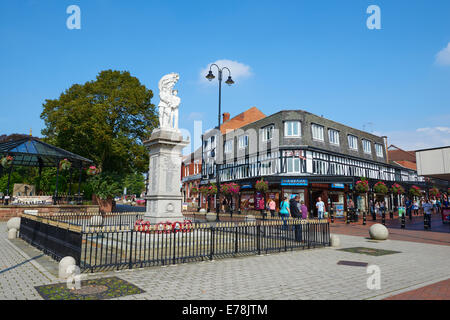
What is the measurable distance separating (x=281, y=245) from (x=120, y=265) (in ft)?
21.1

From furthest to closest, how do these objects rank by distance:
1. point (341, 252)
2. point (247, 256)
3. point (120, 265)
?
point (341, 252)
point (247, 256)
point (120, 265)

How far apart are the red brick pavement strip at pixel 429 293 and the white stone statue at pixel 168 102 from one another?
35.2 ft

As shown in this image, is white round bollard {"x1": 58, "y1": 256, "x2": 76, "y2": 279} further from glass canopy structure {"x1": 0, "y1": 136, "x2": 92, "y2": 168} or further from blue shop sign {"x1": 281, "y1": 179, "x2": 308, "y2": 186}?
blue shop sign {"x1": 281, "y1": 179, "x2": 308, "y2": 186}

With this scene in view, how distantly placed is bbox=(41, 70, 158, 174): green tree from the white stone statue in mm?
19353

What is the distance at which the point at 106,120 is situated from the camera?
106ft

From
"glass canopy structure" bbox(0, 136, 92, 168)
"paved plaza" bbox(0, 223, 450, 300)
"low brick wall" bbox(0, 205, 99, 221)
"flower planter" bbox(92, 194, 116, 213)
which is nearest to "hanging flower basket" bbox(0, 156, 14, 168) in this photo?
"glass canopy structure" bbox(0, 136, 92, 168)

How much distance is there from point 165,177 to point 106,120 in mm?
22894

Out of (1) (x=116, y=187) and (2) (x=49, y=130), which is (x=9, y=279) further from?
(2) (x=49, y=130)

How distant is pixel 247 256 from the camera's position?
1005cm

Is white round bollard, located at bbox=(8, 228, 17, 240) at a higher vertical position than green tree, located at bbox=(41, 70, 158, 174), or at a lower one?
lower

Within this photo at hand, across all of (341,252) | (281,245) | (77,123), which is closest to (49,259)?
(281,245)

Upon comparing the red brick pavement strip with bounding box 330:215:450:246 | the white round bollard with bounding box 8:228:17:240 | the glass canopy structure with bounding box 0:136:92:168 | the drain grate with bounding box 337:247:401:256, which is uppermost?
the glass canopy structure with bounding box 0:136:92:168

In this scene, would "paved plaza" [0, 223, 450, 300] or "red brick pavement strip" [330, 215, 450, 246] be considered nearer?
"paved plaza" [0, 223, 450, 300]

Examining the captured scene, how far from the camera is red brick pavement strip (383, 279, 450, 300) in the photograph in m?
5.47
